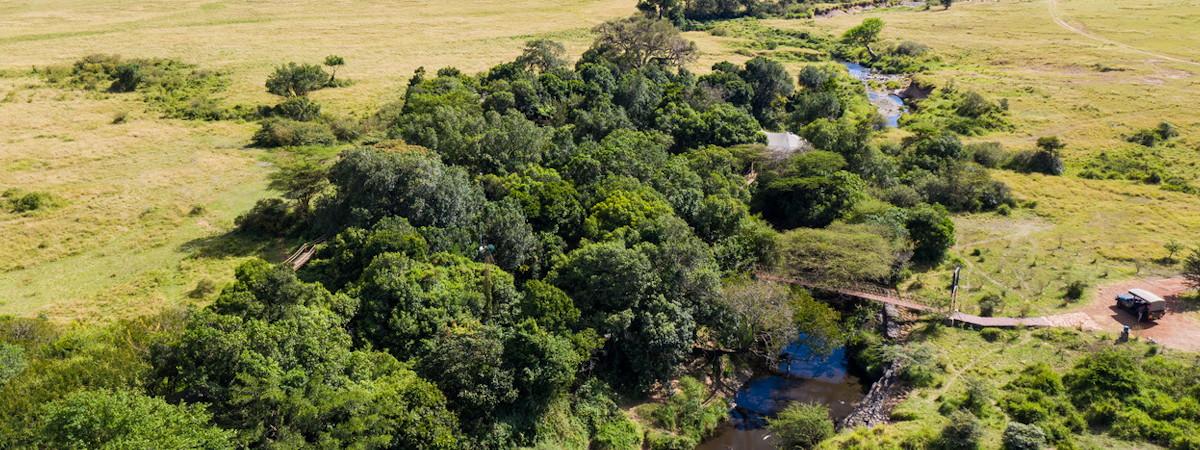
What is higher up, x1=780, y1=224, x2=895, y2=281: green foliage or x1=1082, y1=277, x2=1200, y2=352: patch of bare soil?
x1=780, y1=224, x2=895, y2=281: green foliage

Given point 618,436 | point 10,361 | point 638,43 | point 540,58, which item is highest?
point 638,43

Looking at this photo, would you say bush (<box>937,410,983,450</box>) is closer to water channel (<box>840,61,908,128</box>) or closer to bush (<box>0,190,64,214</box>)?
water channel (<box>840,61,908,128</box>)

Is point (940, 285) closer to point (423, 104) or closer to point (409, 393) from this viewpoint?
point (409, 393)

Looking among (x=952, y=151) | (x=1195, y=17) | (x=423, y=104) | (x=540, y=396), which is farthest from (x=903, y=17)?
(x=540, y=396)

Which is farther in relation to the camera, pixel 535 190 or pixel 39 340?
pixel 535 190

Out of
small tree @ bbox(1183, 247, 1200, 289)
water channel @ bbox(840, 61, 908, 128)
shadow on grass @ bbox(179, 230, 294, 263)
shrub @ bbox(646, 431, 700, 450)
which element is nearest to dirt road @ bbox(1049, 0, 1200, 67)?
water channel @ bbox(840, 61, 908, 128)

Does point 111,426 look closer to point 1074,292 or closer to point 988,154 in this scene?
point 1074,292

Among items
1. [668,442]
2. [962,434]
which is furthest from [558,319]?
[962,434]
